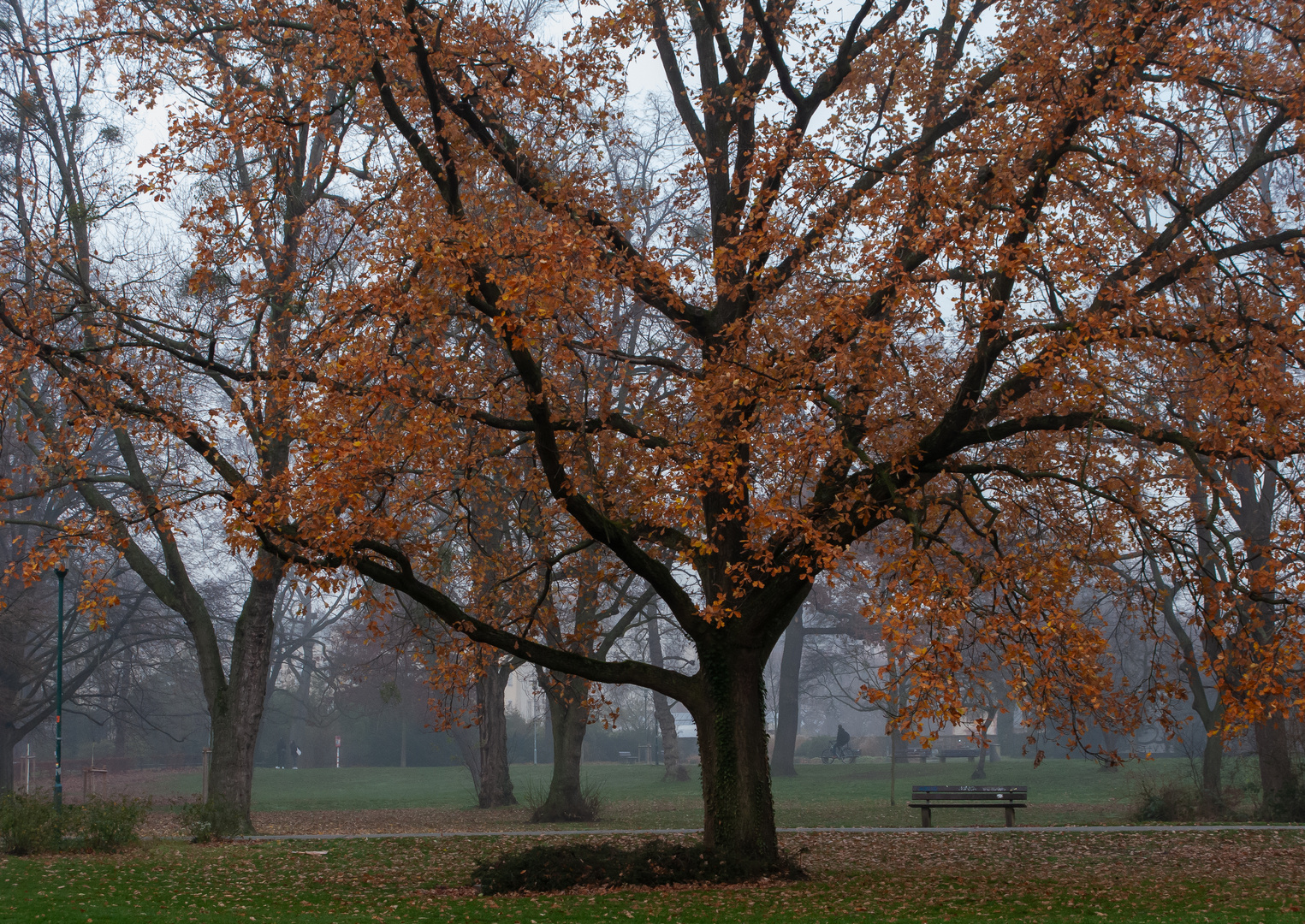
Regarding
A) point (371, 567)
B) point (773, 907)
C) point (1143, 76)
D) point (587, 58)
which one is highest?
point (587, 58)

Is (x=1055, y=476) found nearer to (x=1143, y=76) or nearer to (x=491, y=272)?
(x=1143, y=76)

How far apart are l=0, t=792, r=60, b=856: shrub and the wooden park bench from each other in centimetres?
1382

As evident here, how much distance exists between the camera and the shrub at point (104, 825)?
1565 centimetres

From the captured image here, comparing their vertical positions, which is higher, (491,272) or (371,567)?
(491,272)

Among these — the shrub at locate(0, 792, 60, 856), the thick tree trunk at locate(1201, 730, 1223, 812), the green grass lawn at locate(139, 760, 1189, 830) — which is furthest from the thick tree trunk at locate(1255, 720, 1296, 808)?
the shrub at locate(0, 792, 60, 856)

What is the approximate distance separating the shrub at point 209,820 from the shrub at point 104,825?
132cm

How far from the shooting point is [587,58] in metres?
13.0

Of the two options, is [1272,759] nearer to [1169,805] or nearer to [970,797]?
[1169,805]

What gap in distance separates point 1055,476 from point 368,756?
169ft

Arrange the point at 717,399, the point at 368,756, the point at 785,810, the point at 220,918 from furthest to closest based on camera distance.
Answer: the point at 368,756 < the point at 785,810 < the point at 717,399 < the point at 220,918

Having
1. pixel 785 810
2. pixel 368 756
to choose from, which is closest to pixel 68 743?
pixel 368 756

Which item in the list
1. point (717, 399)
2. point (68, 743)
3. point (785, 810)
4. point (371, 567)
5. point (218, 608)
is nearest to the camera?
point (717, 399)

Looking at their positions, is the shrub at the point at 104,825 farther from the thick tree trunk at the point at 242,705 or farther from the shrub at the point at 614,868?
the shrub at the point at 614,868

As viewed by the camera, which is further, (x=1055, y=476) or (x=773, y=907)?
(x=1055, y=476)
